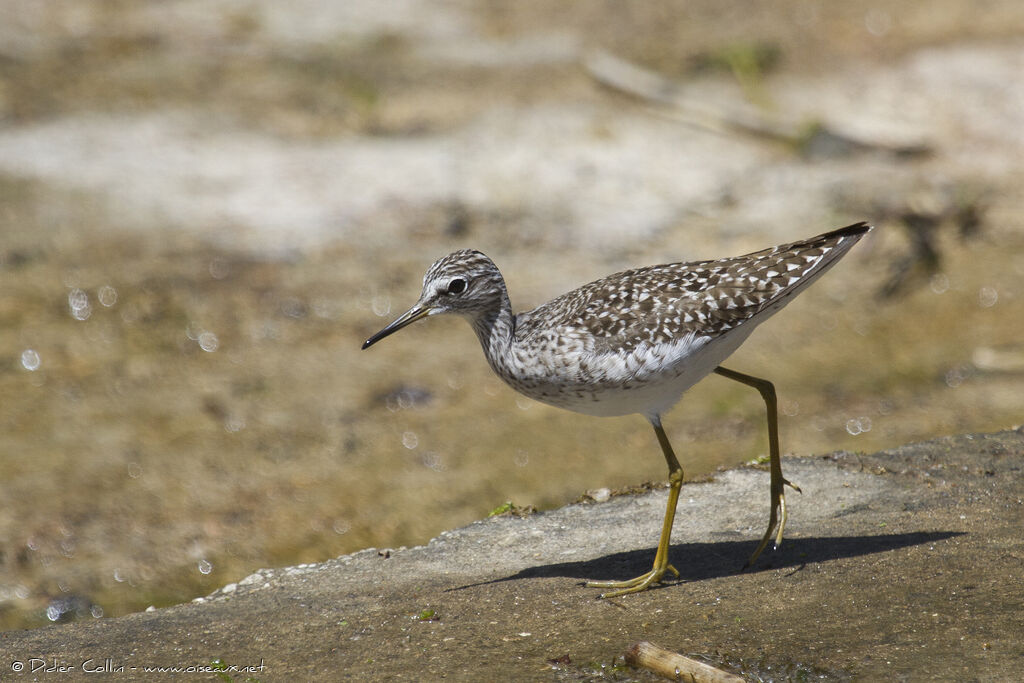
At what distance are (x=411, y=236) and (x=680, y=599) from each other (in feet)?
25.0

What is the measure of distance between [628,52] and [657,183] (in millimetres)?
3360

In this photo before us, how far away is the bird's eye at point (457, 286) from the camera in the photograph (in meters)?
6.10

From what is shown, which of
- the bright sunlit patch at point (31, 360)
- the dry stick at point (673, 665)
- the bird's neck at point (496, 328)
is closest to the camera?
the dry stick at point (673, 665)

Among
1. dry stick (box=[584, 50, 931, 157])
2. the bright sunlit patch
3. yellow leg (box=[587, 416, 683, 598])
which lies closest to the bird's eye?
yellow leg (box=[587, 416, 683, 598])

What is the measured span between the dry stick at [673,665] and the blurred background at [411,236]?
84.1 inches

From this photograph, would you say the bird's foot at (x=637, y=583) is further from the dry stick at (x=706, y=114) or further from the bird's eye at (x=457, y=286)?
the dry stick at (x=706, y=114)

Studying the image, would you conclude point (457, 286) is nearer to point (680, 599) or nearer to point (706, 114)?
point (680, 599)

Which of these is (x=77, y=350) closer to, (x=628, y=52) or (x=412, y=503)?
(x=412, y=503)

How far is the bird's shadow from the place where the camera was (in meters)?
6.02

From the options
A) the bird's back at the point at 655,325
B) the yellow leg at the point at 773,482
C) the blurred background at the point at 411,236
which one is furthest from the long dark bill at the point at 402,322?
the blurred background at the point at 411,236

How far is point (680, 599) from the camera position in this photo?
5746 millimetres

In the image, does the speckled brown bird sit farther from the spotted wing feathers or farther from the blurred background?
the blurred background

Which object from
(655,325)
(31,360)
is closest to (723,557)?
(655,325)

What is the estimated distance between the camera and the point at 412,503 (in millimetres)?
9438
